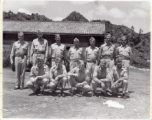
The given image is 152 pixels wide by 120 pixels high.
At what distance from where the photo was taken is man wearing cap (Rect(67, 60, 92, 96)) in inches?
236

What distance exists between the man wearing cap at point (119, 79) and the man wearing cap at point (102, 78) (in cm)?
20

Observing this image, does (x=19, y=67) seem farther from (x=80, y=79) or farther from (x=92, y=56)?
(x=92, y=56)

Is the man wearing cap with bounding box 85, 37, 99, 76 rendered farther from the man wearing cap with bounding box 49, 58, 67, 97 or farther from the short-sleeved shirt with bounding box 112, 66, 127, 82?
the man wearing cap with bounding box 49, 58, 67, 97

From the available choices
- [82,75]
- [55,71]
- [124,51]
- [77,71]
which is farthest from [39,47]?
[124,51]

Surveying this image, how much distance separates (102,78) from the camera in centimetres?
619

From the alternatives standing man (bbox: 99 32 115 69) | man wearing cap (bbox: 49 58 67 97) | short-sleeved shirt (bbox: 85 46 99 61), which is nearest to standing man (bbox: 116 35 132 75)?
standing man (bbox: 99 32 115 69)

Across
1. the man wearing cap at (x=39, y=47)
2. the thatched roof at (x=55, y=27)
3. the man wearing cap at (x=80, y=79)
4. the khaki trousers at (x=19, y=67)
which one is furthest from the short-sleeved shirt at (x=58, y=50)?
the thatched roof at (x=55, y=27)

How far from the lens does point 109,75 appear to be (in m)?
6.07

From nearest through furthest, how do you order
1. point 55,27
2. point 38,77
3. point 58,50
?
point 38,77
point 58,50
point 55,27

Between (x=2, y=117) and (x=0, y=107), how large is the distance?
2.00 ft

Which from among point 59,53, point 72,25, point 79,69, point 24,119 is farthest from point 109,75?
point 72,25

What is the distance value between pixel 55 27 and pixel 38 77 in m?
10.3

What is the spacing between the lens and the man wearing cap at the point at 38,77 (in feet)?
19.4

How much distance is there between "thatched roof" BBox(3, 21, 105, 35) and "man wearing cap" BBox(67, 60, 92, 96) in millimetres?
7975
